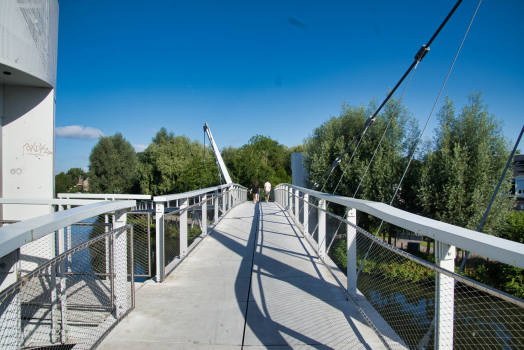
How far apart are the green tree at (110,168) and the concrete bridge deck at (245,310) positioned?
3969 centimetres

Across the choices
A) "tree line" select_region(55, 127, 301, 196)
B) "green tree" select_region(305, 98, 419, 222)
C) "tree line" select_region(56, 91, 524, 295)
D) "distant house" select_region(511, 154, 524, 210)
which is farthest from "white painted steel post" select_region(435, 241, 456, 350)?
"tree line" select_region(55, 127, 301, 196)

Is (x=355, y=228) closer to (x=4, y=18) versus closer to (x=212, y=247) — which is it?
(x=212, y=247)

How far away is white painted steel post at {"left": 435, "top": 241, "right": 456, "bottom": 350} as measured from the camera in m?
1.82

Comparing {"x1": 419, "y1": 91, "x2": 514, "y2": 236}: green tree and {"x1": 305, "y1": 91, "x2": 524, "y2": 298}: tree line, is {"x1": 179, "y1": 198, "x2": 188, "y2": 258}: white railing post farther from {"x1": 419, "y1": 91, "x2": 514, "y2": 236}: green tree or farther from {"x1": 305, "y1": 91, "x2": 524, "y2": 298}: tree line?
{"x1": 419, "y1": 91, "x2": 514, "y2": 236}: green tree

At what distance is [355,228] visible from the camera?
328cm

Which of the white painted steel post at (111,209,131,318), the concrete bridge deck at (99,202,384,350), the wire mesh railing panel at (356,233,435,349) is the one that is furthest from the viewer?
the wire mesh railing panel at (356,233,435,349)

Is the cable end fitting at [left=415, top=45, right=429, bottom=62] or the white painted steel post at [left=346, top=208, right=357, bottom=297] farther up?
the cable end fitting at [left=415, top=45, right=429, bottom=62]

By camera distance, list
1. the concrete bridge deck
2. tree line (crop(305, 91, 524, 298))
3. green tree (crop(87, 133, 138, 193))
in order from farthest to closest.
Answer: green tree (crop(87, 133, 138, 193))
tree line (crop(305, 91, 524, 298))
the concrete bridge deck

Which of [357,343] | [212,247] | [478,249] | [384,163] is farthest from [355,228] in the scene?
[384,163]

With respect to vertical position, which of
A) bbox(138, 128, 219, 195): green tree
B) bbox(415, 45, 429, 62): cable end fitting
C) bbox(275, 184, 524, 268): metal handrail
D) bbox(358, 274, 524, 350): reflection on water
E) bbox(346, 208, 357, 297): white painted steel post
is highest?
bbox(415, 45, 429, 62): cable end fitting

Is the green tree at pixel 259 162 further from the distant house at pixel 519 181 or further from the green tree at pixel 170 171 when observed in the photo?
the distant house at pixel 519 181

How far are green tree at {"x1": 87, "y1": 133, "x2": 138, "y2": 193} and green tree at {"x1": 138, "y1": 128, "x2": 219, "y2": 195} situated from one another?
2.33 meters

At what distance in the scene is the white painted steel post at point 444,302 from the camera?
5.98ft

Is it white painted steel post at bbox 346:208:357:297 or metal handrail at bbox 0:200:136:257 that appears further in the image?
white painted steel post at bbox 346:208:357:297
